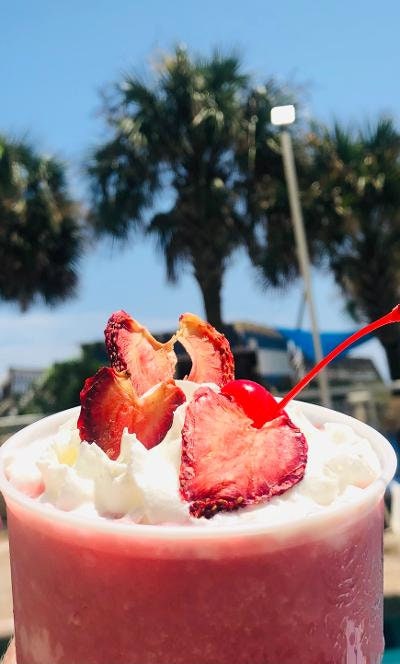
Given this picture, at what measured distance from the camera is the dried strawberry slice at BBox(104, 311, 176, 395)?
111cm

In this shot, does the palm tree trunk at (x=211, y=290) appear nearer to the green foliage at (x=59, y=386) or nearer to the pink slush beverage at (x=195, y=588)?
the green foliage at (x=59, y=386)

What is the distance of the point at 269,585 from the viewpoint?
0.87 metres

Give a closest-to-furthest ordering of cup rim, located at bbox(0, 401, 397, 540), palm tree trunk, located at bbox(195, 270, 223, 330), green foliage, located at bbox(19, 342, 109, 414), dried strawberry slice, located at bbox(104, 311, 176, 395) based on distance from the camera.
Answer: cup rim, located at bbox(0, 401, 397, 540) → dried strawberry slice, located at bbox(104, 311, 176, 395) → green foliage, located at bbox(19, 342, 109, 414) → palm tree trunk, located at bbox(195, 270, 223, 330)

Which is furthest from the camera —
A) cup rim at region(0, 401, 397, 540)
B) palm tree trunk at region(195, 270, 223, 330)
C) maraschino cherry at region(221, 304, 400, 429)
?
palm tree trunk at region(195, 270, 223, 330)

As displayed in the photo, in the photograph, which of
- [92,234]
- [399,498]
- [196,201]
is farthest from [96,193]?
[399,498]

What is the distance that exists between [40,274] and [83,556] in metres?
17.1

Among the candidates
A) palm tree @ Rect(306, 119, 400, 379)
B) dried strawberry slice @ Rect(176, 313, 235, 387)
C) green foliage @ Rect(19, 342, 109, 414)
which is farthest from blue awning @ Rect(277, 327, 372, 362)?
dried strawberry slice @ Rect(176, 313, 235, 387)

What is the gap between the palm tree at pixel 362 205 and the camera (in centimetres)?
1568

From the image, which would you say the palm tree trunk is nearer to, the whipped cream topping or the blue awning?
the blue awning

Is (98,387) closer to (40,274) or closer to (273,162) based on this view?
(273,162)

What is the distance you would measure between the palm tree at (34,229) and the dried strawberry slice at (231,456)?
50.7ft

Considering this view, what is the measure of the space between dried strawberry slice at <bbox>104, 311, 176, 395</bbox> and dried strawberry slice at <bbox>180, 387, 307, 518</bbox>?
0.45ft

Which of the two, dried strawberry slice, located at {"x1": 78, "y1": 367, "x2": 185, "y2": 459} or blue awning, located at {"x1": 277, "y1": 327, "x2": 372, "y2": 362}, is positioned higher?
dried strawberry slice, located at {"x1": 78, "y1": 367, "x2": 185, "y2": 459}

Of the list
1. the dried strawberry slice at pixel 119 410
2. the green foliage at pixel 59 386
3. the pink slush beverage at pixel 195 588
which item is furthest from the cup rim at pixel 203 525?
the green foliage at pixel 59 386
